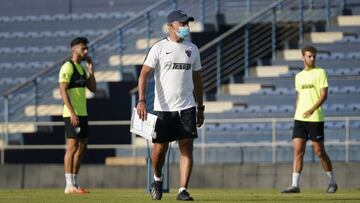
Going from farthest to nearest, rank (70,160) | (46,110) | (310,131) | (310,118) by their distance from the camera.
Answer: (46,110) → (310,118) → (310,131) → (70,160)

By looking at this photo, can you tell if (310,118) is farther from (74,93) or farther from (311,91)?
(74,93)

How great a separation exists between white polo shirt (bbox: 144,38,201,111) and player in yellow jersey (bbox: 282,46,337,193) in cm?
358

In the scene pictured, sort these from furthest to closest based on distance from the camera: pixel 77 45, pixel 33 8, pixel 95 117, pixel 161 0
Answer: pixel 33 8 → pixel 161 0 → pixel 95 117 → pixel 77 45

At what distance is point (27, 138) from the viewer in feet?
78.6

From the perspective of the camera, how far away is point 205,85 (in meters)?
24.4

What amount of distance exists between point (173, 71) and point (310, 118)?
397cm

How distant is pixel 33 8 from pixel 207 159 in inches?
355

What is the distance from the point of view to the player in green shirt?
1559 cm

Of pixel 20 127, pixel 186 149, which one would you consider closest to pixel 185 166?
pixel 186 149

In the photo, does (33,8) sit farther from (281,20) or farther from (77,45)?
(77,45)

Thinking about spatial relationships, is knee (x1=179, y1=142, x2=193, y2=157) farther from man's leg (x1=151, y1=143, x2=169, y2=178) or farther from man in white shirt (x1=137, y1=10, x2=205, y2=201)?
man's leg (x1=151, y1=143, x2=169, y2=178)

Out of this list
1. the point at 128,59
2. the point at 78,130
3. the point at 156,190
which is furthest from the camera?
the point at 128,59

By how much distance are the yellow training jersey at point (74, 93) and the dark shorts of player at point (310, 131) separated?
109 inches

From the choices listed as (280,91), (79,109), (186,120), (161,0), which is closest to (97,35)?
(161,0)
